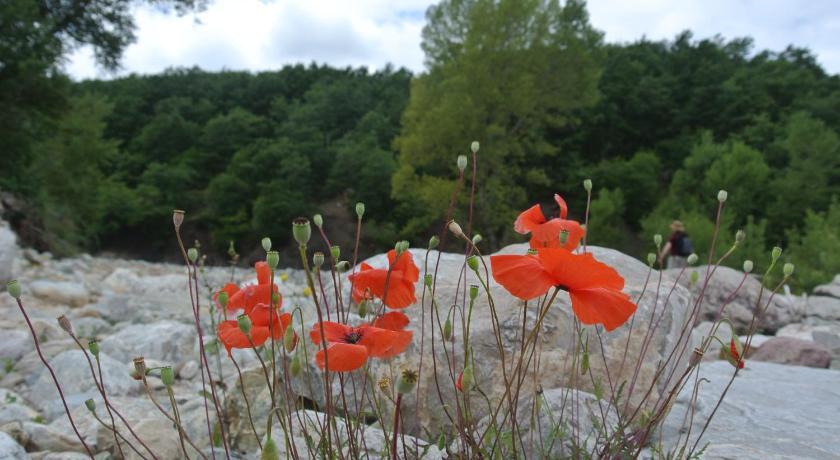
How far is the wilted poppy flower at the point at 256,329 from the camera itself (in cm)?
117

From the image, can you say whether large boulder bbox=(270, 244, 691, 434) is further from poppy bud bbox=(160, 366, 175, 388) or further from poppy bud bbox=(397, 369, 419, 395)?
poppy bud bbox=(397, 369, 419, 395)

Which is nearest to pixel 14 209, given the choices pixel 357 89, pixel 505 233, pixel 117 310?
pixel 117 310

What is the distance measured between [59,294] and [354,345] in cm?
622

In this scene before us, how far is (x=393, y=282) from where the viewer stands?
1270 mm

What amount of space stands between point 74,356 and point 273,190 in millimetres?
29869

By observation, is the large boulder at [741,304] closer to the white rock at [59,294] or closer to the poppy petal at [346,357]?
the poppy petal at [346,357]

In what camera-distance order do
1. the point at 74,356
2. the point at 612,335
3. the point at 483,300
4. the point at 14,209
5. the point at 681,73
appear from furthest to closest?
the point at 681,73 → the point at 14,209 → the point at 74,356 → the point at 483,300 → the point at 612,335

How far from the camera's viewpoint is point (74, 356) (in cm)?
327

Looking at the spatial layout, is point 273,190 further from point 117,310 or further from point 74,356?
point 74,356

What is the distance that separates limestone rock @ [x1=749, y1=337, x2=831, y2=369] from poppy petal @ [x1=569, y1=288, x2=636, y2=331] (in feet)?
12.1

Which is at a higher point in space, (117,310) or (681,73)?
(681,73)

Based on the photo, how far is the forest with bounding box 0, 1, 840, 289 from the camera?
1794 cm

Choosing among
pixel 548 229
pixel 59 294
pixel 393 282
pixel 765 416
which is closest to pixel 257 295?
pixel 393 282

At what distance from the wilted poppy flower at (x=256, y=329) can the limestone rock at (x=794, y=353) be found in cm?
384
